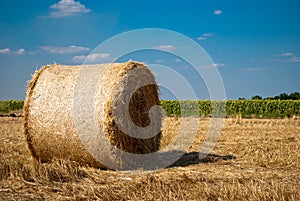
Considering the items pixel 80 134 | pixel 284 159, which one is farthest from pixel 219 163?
pixel 80 134

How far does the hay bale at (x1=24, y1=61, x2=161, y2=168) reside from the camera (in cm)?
729

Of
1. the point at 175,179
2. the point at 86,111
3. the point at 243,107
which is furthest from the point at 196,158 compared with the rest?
the point at 243,107

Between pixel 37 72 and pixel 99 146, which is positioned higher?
pixel 37 72

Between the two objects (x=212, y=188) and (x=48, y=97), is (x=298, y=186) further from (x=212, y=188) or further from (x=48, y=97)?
(x=48, y=97)

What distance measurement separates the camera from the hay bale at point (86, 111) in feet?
23.9

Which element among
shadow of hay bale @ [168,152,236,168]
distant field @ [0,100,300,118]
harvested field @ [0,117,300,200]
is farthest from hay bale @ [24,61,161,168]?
distant field @ [0,100,300,118]

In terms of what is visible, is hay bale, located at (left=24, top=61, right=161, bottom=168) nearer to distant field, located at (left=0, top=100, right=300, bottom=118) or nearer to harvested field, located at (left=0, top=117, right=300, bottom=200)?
harvested field, located at (left=0, top=117, right=300, bottom=200)

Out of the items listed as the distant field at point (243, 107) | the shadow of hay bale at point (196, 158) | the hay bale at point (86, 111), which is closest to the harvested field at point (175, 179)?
the shadow of hay bale at point (196, 158)

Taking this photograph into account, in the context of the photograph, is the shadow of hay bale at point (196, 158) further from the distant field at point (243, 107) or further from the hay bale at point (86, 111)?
the distant field at point (243, 107)

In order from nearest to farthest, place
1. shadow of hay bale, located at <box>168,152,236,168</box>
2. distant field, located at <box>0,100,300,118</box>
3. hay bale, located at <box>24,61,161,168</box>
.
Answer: hay bale, located at <box>24,61,161,168</box> → shadow of hay bale, located at <box>168,152,236,168</box> → distant field, located at <box>0,100,300,118</box>

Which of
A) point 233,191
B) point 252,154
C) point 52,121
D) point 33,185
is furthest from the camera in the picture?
point 252,154

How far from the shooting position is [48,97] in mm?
7910

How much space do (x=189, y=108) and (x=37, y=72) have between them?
23.6m

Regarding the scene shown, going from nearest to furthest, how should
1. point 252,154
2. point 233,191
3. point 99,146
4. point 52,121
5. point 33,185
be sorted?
point 233,191 → point 33,185 → point 99,146 → point 52,121 → point 252,154
